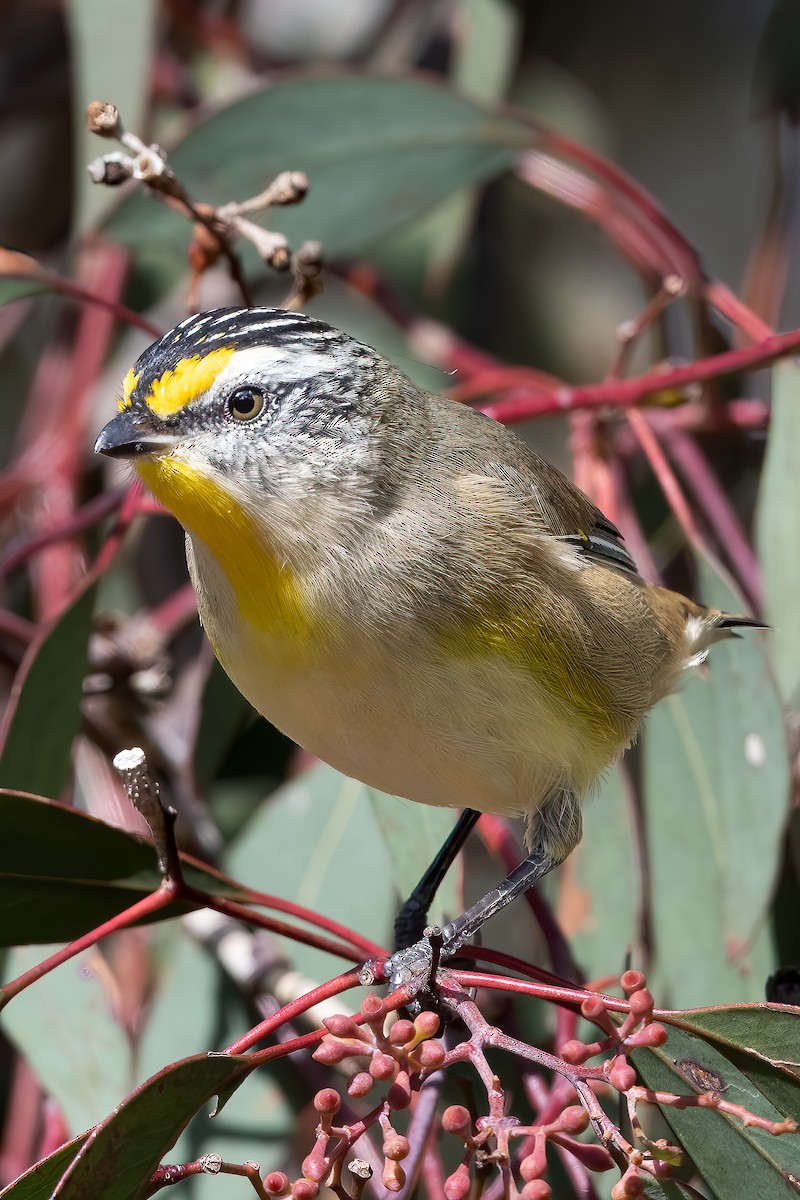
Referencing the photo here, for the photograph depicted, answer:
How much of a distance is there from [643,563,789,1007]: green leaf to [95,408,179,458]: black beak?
52.6 inches

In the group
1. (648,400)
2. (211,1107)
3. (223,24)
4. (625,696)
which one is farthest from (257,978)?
(223,24)

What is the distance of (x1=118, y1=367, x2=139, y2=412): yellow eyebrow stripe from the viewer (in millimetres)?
2270

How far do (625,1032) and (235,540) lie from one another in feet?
3.13

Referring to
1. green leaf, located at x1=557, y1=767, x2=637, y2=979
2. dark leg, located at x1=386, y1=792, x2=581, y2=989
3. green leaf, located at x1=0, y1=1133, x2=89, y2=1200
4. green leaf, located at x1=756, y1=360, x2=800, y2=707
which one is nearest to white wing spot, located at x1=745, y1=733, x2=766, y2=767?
green leaf, located at x1=756, y1=360, x2=800, y2=707

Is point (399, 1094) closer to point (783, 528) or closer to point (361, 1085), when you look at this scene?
point (361, 1085)

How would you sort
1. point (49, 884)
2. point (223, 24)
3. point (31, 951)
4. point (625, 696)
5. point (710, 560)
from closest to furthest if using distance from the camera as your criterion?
point (49, 884)
point (625, 696)
point (31, 951)
point (710, 560)
point (223, 24)

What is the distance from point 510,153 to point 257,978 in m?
2.20

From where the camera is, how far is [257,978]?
117 inches

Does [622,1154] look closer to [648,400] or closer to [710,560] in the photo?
[710,560]

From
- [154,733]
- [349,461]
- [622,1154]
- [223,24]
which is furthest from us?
[223,24]

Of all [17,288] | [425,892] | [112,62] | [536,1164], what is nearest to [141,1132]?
[536,1164]

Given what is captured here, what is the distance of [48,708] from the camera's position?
2623 mm

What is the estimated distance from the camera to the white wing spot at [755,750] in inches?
110

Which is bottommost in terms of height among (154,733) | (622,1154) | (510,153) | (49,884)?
(622,1154)
